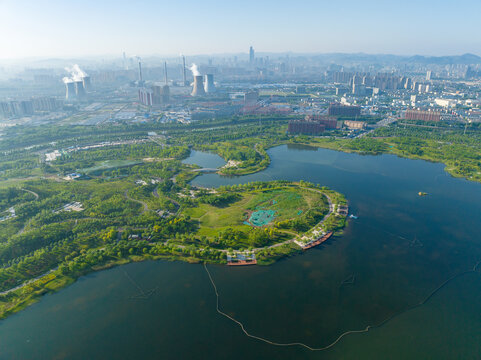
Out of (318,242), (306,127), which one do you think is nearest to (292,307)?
(318,242)

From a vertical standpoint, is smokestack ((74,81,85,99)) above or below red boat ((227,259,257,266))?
above

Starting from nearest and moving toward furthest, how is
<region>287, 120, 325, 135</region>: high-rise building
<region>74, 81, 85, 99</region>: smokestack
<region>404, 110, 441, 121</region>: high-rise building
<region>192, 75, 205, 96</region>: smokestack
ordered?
1. <region>287, 120, 325, 135</region>: high-rise building
2. <region>404, 110, 441, 121</region>: high-rise building
3. <region>74, 81, 85, 99</region>: smokestack
4. <region>192, 75, 205, 96</region>: smokestack

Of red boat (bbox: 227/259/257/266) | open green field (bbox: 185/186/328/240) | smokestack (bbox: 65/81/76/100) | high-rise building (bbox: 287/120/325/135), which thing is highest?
smokestack (bbox: 65/81/76/100)

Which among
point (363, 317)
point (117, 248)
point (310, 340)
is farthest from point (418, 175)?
point (117, 248)

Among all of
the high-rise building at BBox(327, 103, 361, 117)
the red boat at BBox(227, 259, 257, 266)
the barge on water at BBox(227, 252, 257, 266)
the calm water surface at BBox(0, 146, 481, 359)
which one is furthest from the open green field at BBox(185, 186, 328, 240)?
the high-rise building at BBox(327, 103, 361, 117)

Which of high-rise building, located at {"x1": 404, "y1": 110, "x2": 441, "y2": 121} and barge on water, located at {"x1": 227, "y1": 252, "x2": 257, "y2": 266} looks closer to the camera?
barge on water, located at {"x1": 227, "y1": 252, "x2": 257, "y2": 266}

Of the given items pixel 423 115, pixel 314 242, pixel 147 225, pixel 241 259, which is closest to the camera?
pixel 241 259

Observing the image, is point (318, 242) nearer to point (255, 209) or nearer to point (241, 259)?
point (241, 259)

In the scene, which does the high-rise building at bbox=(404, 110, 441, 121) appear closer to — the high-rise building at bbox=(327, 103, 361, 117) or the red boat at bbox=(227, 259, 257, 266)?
the high-rise building at bbox=(327, 103, 361, 117)
